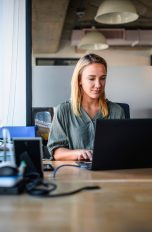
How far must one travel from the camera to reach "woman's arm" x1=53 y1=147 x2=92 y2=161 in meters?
1.73

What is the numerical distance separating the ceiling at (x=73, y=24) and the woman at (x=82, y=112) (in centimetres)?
314

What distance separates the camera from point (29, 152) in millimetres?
1299

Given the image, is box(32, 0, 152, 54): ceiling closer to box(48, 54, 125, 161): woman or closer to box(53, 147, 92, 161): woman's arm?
box(48, 54, 125, 161): woman

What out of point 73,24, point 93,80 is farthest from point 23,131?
point 73,24

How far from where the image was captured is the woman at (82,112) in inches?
80.2

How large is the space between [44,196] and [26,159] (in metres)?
0.25

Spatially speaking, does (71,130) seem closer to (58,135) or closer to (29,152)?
(58,135)

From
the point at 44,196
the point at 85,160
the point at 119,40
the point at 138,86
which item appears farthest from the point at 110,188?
the point at 119,40

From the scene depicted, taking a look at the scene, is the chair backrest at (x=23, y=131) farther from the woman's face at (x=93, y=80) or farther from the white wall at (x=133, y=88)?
the white wall at (x=133, y=88)

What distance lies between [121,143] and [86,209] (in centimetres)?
56

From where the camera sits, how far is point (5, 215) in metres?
0.88

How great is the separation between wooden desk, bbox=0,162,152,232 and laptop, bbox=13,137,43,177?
9cm

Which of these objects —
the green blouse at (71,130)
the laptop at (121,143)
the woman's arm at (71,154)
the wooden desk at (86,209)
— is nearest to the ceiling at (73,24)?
the green blouse at (71,130)

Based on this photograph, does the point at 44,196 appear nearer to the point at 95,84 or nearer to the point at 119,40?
the point at 95,84
